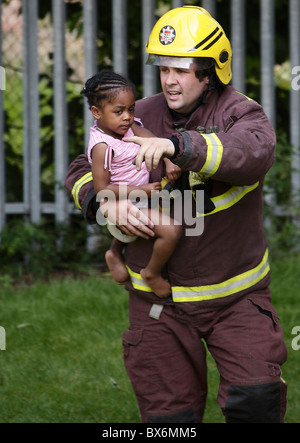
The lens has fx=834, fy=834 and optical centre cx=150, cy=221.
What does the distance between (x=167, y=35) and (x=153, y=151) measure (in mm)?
704

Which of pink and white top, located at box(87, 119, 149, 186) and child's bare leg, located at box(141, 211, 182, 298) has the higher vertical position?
pink and white top, located at box(87, 119, 149, 186)

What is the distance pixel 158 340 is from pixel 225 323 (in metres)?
0.29

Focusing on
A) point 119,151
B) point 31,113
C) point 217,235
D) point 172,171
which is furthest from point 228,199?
point 31,113

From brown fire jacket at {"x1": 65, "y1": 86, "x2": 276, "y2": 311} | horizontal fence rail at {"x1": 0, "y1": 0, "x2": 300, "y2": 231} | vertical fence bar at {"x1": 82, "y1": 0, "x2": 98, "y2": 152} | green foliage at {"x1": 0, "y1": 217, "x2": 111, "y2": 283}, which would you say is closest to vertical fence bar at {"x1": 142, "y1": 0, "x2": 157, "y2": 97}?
horizontal fence rail at {"x1": 0, "y1": 0, "x2": 300, "y2": 231}

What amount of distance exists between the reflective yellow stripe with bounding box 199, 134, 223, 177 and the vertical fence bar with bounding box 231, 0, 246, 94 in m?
4.02

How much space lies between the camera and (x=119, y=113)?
3.20 meters

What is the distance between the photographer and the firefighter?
3.21 m

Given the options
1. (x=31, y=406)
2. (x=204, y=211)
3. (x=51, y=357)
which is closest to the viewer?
(x=204, y=211)

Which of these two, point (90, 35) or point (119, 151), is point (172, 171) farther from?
point (90, 35)

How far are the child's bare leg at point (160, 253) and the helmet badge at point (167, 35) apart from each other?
0.67 metres

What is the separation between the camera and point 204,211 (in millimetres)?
3240

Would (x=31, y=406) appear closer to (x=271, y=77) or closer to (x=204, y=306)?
(x=204, y=306)

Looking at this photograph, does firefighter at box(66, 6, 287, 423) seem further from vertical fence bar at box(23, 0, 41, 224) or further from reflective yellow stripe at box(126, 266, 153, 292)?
vertical fence bar at box(23, 0, 41, 224)

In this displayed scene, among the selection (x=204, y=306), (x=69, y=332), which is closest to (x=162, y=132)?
(x=204, y=306)
